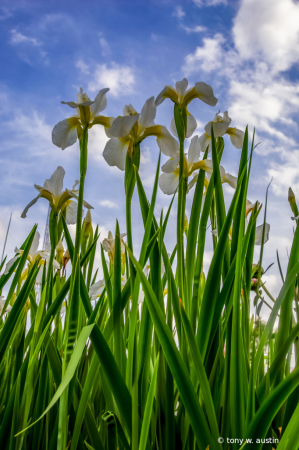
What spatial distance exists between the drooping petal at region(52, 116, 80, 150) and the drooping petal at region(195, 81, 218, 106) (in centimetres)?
31

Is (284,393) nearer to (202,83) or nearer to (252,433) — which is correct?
(252,433)

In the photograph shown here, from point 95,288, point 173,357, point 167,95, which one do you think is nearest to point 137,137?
point 167,95

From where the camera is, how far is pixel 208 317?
1.98 feet

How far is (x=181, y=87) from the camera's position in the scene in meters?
0.76

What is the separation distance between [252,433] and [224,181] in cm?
64

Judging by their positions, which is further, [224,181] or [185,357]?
[224,181]

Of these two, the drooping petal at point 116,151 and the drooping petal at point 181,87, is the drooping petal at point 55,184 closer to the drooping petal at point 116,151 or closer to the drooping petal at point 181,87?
the drooping petal at point 116,151

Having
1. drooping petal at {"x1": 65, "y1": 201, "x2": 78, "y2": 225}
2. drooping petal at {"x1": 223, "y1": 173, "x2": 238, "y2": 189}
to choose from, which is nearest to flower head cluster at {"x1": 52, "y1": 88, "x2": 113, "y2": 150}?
drooping petal at {"x1": 65, "y1": 201, "x2": 78, "y2": 225}

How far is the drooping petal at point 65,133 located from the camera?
0.79 metres

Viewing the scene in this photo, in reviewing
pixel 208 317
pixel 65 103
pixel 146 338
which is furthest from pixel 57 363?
pixel 65 103

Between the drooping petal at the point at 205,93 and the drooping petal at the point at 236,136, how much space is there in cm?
17

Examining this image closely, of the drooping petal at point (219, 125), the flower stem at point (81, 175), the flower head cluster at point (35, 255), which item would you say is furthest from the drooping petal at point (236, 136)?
the flower head cluster at point (35, 255)

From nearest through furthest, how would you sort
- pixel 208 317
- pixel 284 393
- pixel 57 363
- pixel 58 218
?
pixel 284 393, pixel 208 317, pixel 57 363, pixel 58 218

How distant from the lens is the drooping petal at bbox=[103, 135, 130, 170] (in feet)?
2.35
